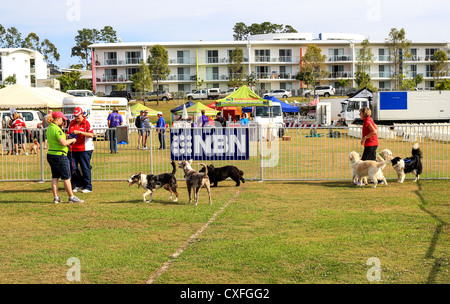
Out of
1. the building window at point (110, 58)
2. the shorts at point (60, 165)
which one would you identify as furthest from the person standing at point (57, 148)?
the building window at point (110, 58)

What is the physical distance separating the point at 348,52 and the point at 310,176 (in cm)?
7400

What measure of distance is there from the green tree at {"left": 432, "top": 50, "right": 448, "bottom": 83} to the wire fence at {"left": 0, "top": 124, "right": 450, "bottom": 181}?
7258cm

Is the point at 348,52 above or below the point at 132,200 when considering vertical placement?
above

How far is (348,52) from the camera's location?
84.2 metres

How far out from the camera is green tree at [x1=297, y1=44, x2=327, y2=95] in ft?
257

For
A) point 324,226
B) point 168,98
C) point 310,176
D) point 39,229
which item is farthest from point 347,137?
point 168,98

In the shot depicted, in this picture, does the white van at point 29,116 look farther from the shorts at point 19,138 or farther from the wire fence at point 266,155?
the wire fence at point 266,155

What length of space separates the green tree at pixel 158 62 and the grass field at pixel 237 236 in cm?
6489

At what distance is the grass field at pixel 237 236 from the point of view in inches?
237

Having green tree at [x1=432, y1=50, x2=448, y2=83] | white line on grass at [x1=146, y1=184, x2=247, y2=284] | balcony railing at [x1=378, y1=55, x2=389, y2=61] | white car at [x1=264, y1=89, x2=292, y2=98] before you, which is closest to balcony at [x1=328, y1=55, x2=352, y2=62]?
balcony railing at [x1=378, y1=55, x2=389, y2=61]

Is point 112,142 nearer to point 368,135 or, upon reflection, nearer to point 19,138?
point 19,138

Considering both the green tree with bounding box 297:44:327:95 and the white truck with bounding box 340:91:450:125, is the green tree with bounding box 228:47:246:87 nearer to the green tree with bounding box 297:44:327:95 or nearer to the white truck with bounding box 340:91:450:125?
the green tree with bounding box 297:44:327:95

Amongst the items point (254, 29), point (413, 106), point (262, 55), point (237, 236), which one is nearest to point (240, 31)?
point (254, 29)
